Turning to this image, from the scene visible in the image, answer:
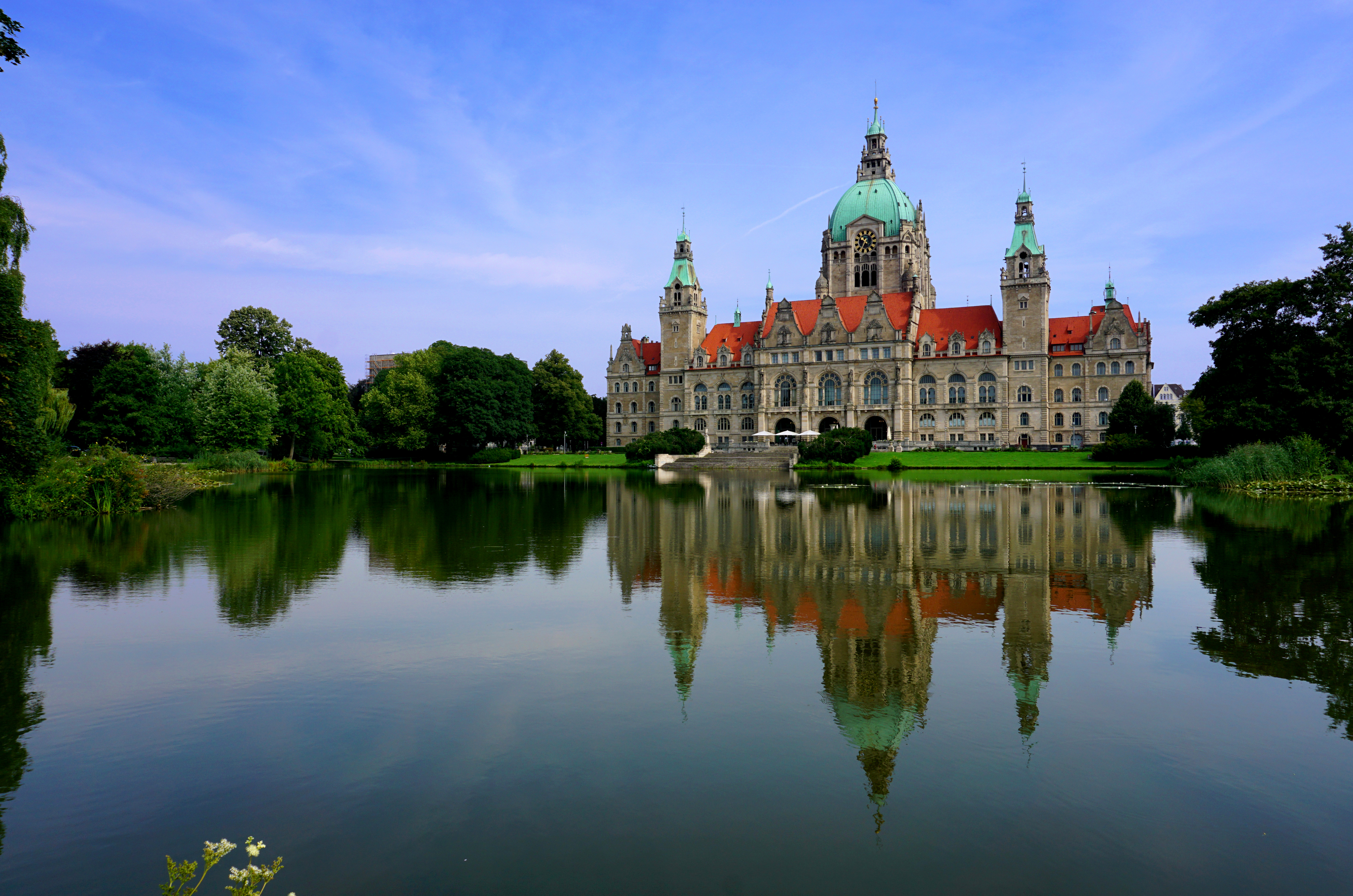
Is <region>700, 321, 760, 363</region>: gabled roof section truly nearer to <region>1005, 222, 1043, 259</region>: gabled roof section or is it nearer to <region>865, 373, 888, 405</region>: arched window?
<region>865, 373, 888, 405</region>: arched window

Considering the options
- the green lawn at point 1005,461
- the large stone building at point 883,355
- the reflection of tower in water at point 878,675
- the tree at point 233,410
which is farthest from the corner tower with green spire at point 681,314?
the reflection of tower in water at point 878,675

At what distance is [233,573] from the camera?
1516cm

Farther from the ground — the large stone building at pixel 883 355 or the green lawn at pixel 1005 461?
the large stone building at pixel 883 355

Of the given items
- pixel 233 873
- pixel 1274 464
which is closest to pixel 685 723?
pixel 233 873

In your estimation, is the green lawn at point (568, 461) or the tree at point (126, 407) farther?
the green lawn at point (568, 461)

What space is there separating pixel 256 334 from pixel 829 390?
195ft

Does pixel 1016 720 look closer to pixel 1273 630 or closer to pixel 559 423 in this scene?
pixel 1273 630

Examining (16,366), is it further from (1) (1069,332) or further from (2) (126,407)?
(1) (1069,332)

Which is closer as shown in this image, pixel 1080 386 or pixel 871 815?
pixel 871 815

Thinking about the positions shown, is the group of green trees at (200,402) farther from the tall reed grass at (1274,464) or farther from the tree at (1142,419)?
the tree at (1142,419)

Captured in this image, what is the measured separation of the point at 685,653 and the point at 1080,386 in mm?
84088

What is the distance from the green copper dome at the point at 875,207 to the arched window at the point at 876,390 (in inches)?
803

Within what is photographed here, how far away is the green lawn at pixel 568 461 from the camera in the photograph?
7331 centimetres

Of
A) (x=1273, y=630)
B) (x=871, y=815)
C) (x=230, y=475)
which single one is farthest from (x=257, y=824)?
(x=230, y=475)
